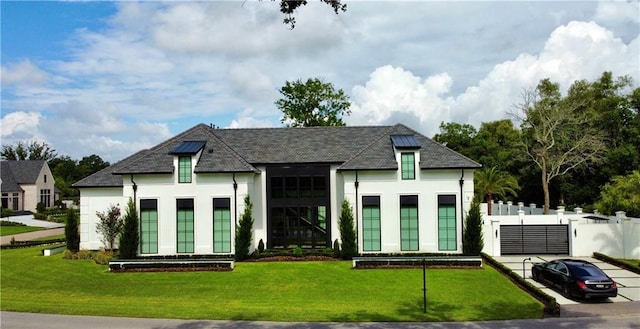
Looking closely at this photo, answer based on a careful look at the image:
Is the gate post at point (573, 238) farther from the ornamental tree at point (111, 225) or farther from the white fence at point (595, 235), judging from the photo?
the ornamental tree at point (111, 225)

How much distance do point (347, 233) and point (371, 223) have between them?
1704mm

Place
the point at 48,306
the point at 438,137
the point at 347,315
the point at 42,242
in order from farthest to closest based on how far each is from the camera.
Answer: the point at 438,137, the point at 42,242, the point at 48,306, the point at 347,315

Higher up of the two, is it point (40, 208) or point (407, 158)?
point (407, 158)

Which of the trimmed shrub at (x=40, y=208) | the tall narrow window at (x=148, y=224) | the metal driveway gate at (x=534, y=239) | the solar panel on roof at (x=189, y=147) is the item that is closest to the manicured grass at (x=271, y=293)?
Result: the tall narrow window at (x=148, y=224)

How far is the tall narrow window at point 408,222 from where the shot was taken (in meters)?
28.1

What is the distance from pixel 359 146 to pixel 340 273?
10.4 meters

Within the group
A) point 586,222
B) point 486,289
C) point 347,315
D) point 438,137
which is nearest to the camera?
point 347,315

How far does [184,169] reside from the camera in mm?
28516

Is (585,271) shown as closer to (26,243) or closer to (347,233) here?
(347,233)

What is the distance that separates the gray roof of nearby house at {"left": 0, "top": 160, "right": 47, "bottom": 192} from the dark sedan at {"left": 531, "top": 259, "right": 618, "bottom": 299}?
70833 mm

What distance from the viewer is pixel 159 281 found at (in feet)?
75.5

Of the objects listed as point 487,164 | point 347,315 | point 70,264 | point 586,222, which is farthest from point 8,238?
point 487,164

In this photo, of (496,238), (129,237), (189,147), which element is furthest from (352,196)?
(129,237)

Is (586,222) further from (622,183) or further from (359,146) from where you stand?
(359,146)
